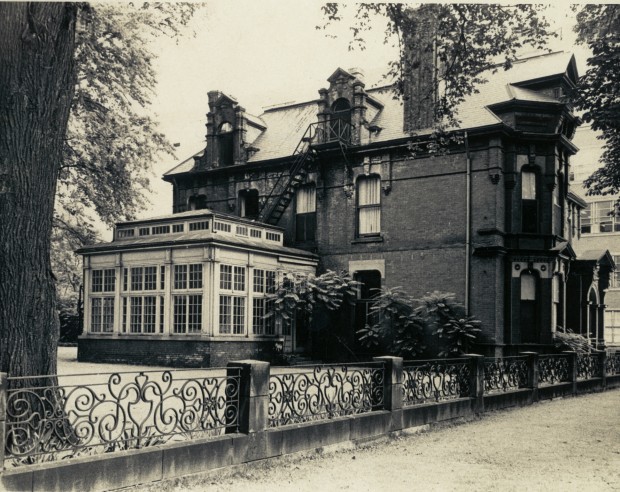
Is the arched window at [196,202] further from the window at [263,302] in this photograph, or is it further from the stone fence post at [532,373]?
the stone fence post at [532,373]

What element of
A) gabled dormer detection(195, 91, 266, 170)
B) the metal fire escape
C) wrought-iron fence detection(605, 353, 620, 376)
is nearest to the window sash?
the metal fire escape

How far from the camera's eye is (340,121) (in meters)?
25.2

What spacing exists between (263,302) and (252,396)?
1356cm

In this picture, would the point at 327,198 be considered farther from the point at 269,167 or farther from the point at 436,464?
the point at 436,464

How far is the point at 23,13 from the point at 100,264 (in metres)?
16.3

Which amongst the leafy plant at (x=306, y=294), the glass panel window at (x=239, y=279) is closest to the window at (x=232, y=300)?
the glass panel window at (x=239, y=279)

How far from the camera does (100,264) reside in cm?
2230

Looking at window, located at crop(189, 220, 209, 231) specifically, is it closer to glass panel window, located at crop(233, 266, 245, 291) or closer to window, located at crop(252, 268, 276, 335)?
glass panel window, located at crop(233, 266, 245, 291)

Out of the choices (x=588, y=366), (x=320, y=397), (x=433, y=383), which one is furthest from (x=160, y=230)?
(x=588, y=366)

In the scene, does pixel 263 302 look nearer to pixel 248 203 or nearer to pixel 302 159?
pixel 302 159

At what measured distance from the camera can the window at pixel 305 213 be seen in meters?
25.8

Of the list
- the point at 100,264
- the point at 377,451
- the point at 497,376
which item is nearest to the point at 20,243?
the point at 377,451

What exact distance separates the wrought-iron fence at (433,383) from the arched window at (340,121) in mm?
13480

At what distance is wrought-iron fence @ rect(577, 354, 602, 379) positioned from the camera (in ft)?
61.0
